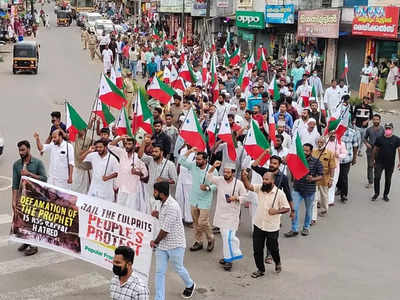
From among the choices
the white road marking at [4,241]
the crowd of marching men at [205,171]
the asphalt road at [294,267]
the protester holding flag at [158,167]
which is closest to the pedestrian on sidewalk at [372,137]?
the crowd of marching men at [205,171]

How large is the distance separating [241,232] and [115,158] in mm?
2385

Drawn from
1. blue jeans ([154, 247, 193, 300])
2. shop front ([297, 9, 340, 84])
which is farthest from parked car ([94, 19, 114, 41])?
blue jeans ([154, 247, 193, 300])

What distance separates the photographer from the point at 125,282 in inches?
187

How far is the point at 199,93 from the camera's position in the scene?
15055 millimetres

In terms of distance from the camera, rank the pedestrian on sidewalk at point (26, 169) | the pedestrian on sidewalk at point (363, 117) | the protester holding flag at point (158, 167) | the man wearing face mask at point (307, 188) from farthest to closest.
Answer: the pedestrian on sidewalk at point (363, 117) < the man wearing face mask at point (307, 188) < the protester holding flag at point (158, 167) < the pedestrian on sidewalk at point (26, 169)

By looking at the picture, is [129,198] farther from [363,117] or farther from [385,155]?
[363,117]

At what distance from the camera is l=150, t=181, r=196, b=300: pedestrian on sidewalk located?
6387 millimetres

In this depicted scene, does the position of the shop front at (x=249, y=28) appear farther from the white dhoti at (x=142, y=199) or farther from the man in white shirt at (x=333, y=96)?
the white dhoti at (x=142, y=199)

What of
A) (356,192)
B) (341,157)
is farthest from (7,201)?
(356,192)

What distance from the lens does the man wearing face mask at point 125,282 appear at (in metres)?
4.68

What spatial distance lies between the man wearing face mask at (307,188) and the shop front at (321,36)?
16.7 m

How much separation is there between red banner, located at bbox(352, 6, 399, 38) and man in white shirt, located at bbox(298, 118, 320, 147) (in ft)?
40.7

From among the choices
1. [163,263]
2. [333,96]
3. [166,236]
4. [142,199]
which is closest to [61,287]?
[163,263]

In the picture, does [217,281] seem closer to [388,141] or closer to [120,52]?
[388,141]
